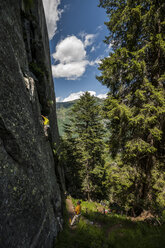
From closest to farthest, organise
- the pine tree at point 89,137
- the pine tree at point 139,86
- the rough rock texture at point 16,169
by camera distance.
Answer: the rough rock texture at point 16,169, the pine tree at point 139,86, the pine tree at point 89,137

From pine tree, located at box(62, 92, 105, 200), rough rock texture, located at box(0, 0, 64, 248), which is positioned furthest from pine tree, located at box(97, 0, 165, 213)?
pine tree, located at box(62, 92, 105, 200)

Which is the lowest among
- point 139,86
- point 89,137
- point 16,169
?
point 89,137

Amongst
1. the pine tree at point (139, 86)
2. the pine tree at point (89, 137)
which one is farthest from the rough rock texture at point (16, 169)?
the pine tree at point (89, 137)

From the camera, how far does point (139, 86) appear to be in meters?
6.85

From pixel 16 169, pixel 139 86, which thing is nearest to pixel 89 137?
pixel 139 86

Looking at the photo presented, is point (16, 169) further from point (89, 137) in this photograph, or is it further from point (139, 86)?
point (89, 137)

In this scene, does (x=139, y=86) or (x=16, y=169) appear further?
(x=139, y=86)

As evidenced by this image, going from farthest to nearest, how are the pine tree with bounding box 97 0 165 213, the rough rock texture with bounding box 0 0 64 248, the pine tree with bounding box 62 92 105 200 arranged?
1. the pine tree with bounding box 62 92 105 200
2. the pine tree with bounding box 97 0 165 213
3. the rough rock texture with bounding box 0 0 64 248

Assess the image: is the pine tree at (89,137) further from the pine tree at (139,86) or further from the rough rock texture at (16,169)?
the rough rock texture at (16,169)

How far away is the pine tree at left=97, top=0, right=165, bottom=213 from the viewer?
19.5ft

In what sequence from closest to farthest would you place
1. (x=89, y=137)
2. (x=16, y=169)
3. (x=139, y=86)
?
1. (x=16, y=169)
2. (x=139, y=86)
3. (x=89, y=137)

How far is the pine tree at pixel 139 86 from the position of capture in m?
5.96

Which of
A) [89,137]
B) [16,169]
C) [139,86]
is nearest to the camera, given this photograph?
[16,169]

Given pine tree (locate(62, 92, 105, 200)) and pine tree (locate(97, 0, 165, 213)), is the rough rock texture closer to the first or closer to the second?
pine tree (locate(97, 0, 165, 213))
